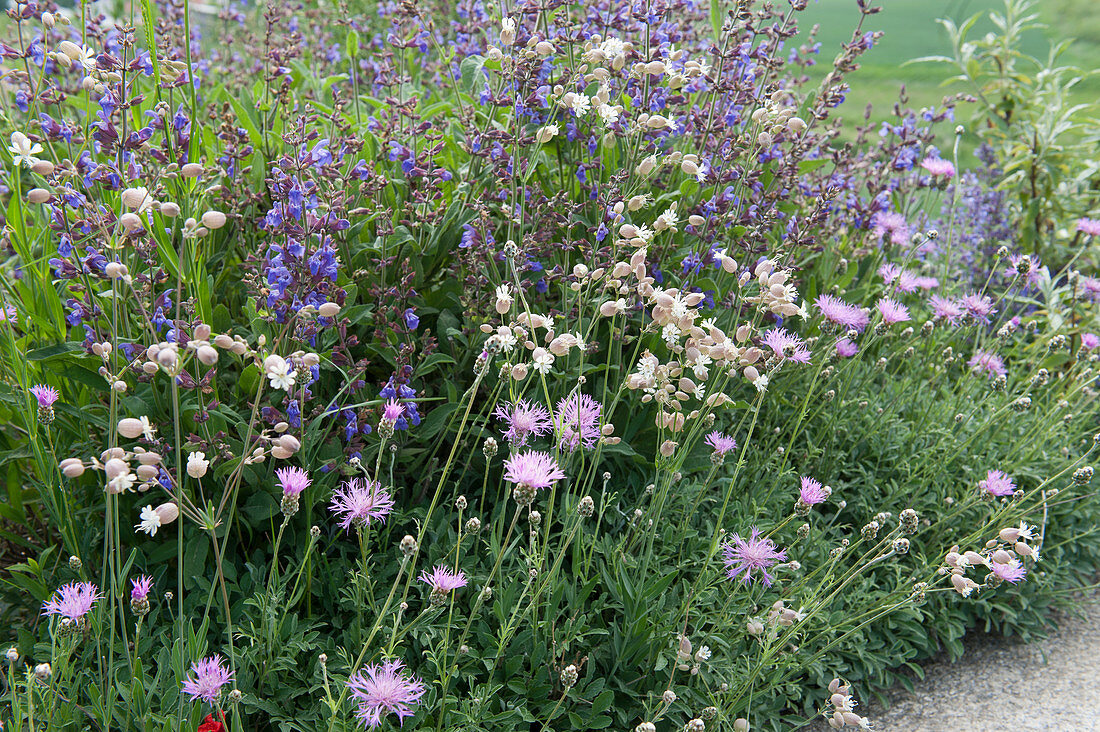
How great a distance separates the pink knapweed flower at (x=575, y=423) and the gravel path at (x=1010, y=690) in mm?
1198

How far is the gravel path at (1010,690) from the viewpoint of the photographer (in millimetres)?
2084

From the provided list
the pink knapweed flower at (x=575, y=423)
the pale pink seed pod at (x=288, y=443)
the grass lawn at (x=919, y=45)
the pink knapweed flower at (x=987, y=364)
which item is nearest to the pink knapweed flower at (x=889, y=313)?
the pink knapweed flower at (x=987, y=364)

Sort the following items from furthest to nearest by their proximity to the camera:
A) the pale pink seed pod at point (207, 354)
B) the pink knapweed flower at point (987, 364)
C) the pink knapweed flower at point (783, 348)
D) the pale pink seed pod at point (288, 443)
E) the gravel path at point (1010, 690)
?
the pink knapweed flower at point (987, 364) → the gravel path at point (1010, 690) → the pink knapweed flower at point (783, 348) → the pale pink seed pod at point (288, 443) → the pale pink seed pod at point (207, 354)

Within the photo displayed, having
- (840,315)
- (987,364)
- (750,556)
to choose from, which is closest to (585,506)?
(750,556)

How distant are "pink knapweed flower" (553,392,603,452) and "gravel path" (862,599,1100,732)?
47.2 inches

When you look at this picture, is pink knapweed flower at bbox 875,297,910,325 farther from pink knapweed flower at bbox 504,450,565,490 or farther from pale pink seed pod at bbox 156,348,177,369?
pale pink seed pod at bbox 156,348,177,369

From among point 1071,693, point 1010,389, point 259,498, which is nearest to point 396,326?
point 259,498

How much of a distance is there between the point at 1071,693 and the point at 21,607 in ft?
9.19

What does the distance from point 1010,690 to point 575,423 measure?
162 centimetres

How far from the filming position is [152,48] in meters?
1.86

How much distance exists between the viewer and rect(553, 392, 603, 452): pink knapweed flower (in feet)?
5.15

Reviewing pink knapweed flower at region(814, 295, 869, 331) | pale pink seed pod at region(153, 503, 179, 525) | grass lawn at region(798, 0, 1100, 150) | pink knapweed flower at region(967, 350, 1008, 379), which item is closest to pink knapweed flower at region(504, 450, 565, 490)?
pale pink seed pod at region(153, 503, 179, 525)

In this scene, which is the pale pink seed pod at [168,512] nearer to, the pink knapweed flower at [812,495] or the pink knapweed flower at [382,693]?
the pink knapweed flower at [382,693]

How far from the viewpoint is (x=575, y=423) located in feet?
5.25
